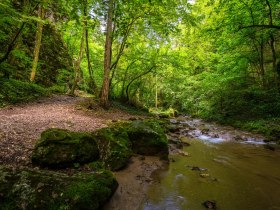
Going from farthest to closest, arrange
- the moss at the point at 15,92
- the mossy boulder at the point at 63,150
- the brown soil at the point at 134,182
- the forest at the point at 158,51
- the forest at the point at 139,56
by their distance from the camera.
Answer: the forest at the point at 158,51
the moss at the point at 15,92
the forest at the point at 139,56
the mossy boulder at the point at 63,150
the brown soil at the point at 134,182

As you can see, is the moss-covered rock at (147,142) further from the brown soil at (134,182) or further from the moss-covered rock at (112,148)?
the moss-covered rock at (112,148)

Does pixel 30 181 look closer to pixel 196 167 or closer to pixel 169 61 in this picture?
pixel 196 167

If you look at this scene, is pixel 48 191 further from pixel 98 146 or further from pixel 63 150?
pixel 98 146

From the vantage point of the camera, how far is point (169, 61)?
13.8 m

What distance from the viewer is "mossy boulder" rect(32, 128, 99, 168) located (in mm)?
4064

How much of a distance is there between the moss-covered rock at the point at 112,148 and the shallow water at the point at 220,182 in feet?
2.79

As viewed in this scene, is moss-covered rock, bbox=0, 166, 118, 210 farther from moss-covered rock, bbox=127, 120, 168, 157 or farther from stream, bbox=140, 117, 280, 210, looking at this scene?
moss-covered rock, bbox=127, 120, 168, 157

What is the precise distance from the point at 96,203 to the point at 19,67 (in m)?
13.4

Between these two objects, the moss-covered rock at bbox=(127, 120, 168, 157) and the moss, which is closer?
the moss-covered rock at bbox=(127, 120, 168, 157)

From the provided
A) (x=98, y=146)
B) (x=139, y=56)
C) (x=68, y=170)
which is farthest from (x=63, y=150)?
(x=139, y=56)

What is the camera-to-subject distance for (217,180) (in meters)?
5.02

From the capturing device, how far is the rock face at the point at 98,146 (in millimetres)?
4141

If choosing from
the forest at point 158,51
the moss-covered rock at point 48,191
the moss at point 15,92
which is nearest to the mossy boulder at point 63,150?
the moss-covered rock at point 48,191

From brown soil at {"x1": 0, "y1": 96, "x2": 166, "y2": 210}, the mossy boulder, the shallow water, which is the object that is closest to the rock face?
the mossy boulder
